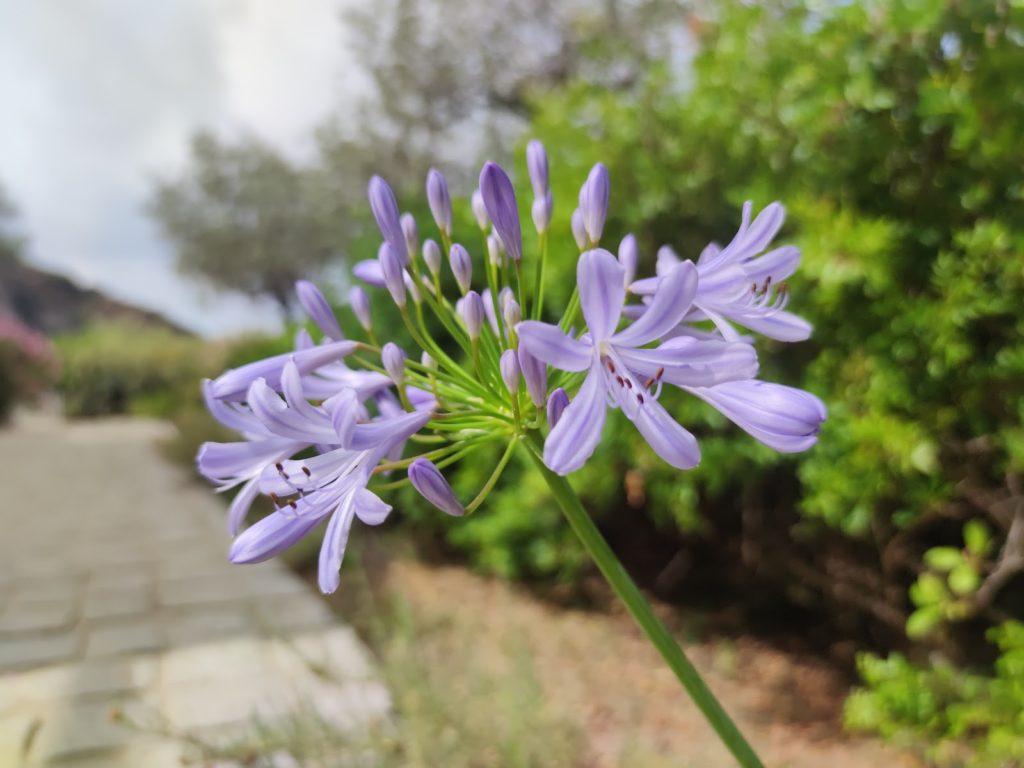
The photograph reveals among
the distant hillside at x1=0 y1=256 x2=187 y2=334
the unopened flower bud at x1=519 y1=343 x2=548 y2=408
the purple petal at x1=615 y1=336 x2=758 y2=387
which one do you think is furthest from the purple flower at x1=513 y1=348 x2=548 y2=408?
the distant hillside at x1=0 y1=256 x2=187 y2=334

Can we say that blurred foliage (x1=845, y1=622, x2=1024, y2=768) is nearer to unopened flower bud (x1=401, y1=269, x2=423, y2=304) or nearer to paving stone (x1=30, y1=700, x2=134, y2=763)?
unopened flower bud (x1=401, y1=269, x2=423, y2=304)

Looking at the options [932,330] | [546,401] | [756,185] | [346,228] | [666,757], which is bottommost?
[346,228]

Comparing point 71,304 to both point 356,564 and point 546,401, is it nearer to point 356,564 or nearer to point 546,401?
point 356,564

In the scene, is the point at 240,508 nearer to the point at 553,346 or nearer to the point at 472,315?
the point at 472,315

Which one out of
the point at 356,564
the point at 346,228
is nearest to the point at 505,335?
the point at 356,564

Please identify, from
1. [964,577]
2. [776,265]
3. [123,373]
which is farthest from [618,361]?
[123,373]

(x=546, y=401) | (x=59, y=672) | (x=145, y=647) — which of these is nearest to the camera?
(x=546, y=401)

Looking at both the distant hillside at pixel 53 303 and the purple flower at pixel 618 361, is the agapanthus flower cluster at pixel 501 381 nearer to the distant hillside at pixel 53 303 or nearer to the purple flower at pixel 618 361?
the purple flower at pixel 618 361
